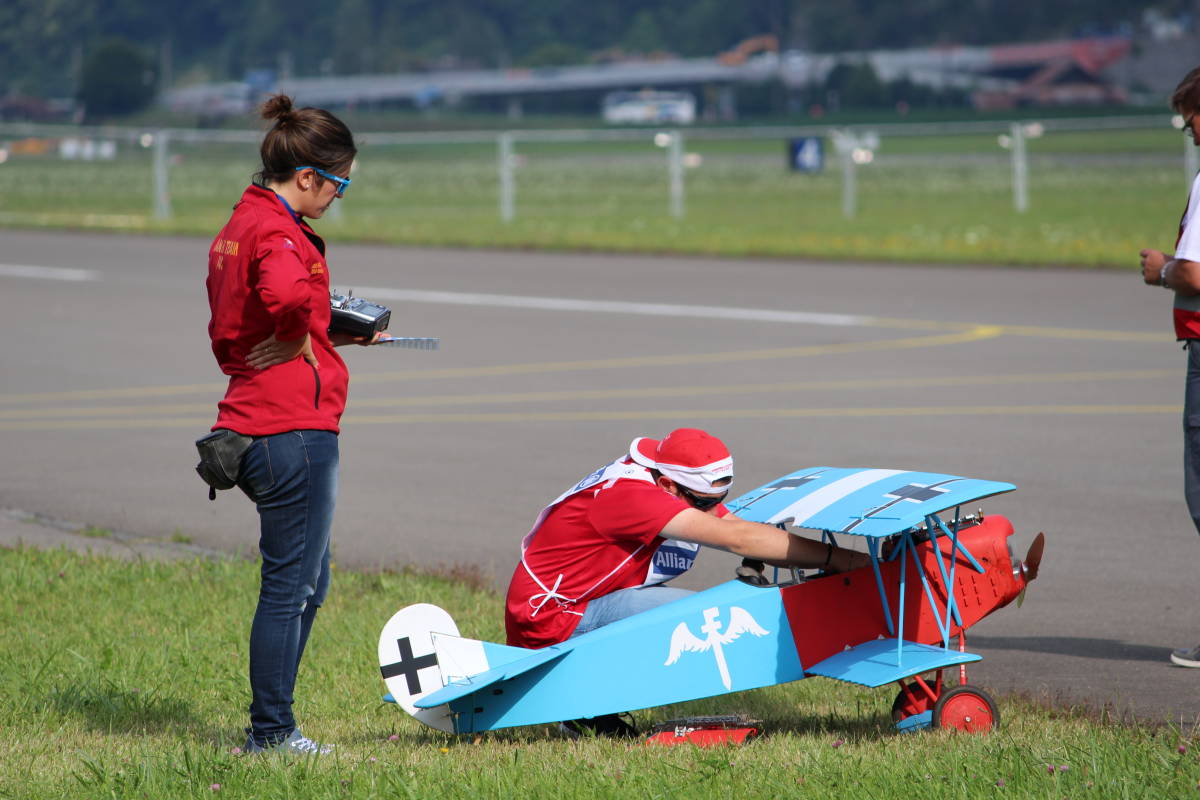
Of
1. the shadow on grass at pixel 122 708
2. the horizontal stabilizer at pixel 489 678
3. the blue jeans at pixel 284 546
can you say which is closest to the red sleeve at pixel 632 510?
the horizontal stabilizer at pixel 489 678

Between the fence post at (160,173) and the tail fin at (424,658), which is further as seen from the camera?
the fence post at (160,173)

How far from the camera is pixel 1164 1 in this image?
11656 centimetres

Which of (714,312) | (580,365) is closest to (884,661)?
(580,365)

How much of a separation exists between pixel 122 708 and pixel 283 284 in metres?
2.13

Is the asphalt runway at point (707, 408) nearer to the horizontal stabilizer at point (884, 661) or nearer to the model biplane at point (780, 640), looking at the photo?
the model biplane at point (780, 640)

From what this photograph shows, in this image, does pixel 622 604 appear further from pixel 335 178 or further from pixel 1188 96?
pixel 1188 96

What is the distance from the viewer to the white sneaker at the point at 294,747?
494cm

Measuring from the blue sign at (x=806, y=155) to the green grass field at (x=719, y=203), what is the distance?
1.43ft

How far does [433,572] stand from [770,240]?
19445 millimetres

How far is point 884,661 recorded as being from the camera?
16.8 ft

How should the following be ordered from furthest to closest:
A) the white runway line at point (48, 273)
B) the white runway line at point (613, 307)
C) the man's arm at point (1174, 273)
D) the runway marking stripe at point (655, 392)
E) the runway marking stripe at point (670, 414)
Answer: the white runway line at point (48, 273) → the white runway line at point (613, 307) → the runway marking stripe at point (655, 392) → the runway marking stripe at point (670, 414) → the man's arm at point (1174, 273)

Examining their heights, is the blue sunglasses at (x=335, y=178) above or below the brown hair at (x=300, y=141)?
below

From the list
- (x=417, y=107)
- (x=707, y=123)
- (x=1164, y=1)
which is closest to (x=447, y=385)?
(x=707, y=123)

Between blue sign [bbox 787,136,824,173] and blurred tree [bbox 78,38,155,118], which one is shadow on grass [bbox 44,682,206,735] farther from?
blurred tree [bbox 78,38,155,118]
